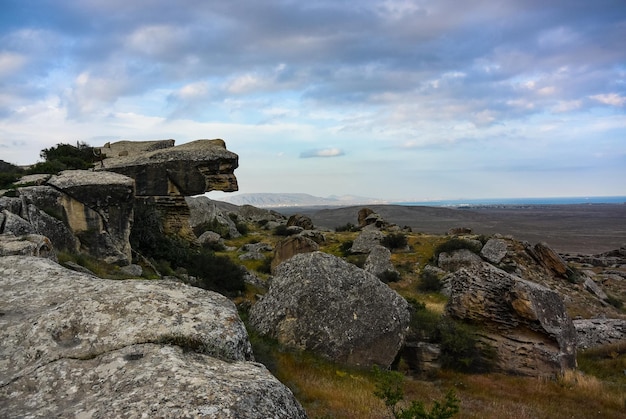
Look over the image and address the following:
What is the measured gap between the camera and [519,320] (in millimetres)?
18078

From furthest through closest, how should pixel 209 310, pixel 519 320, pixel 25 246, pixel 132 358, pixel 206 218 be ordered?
pixel 206 218 → pixel 519 320 → pixel 25 246 → pixel 209 310 → pixel 132 358

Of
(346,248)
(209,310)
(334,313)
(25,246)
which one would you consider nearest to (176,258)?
(334,313)

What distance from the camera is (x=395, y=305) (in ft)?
55.7

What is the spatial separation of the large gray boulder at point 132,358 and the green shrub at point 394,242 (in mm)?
45503

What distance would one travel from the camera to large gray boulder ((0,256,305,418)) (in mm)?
4707

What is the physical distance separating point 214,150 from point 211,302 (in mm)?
24320

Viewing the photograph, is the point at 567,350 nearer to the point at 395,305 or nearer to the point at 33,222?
the point at 395,305

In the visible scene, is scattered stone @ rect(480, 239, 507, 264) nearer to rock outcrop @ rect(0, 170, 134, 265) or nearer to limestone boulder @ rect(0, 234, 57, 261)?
rock outcrop @ rect(0, 170, 134, 265)

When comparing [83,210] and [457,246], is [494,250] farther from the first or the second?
[83,210]

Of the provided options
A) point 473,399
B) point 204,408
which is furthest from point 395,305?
point 204,408

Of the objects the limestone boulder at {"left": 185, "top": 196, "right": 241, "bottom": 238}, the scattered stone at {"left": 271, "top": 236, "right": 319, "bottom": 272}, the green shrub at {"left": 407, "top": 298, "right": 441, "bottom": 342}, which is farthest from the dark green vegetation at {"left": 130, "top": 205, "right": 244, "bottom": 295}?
the limestone boulder at {"left": 185, "top": 196, "right": 241, "bottom": 238}

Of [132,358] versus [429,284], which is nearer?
[132,358]

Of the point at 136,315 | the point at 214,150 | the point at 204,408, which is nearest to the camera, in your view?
the point at 204,408

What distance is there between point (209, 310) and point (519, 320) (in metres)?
15.4
